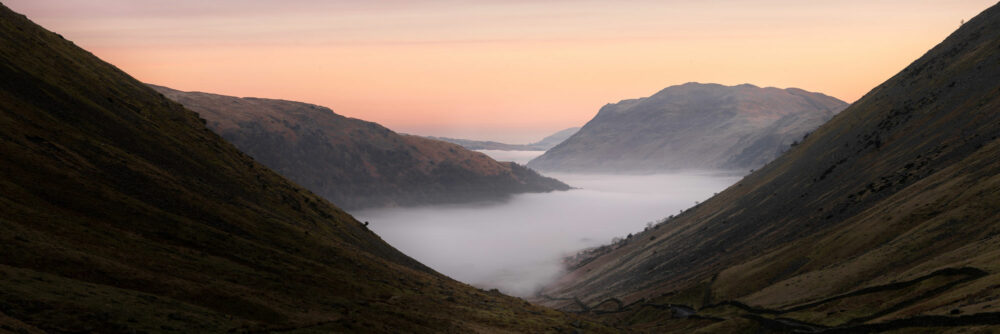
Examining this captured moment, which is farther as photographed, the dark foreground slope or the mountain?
the mountain

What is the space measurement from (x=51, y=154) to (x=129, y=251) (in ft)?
81.6

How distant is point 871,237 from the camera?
98125mm

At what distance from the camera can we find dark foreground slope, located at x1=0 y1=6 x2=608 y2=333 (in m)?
58.1

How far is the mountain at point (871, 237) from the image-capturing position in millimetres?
69375

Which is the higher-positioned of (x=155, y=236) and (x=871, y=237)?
(x=871, y=237)

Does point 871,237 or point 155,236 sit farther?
point 871,237

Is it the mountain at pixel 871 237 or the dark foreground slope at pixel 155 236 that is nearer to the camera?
the dark foreground slope at pixel 155 236

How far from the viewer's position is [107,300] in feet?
182

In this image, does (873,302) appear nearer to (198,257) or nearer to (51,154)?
(198,257)

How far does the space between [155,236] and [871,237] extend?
93.6 metres

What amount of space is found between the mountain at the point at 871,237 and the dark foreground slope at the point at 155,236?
33113mm

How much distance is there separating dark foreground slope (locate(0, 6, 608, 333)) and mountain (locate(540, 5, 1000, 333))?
33.1 meters

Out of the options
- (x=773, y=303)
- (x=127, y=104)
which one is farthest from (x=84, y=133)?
(x=773, y=303)

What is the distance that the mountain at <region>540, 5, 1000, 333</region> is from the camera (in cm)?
6938
